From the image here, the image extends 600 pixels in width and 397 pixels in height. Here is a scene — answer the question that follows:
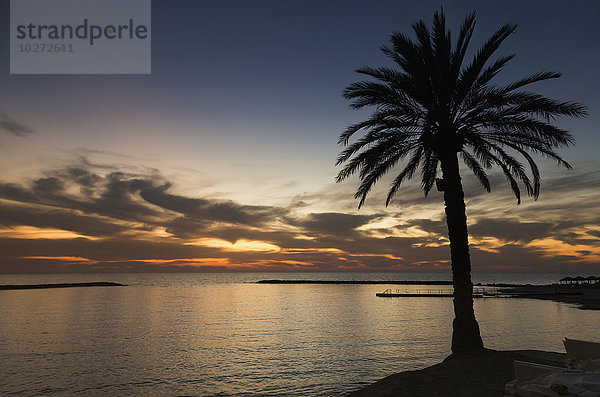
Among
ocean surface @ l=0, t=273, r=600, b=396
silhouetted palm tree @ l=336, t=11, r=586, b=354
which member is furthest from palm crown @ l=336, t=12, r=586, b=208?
ocean surface @ l=0, t=273, r=600, b=396

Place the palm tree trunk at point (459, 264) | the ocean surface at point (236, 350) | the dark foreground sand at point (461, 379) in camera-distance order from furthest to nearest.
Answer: the ocean surface at point (236, 350) → the palm tree trunk at point (459, 264) → the dark foreground sand at point (461, 379)

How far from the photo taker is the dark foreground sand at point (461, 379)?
1085cm

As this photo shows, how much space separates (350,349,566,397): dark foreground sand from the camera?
10.9 m

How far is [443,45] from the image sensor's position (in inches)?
637

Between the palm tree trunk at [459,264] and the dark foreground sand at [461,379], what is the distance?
0.92 metres

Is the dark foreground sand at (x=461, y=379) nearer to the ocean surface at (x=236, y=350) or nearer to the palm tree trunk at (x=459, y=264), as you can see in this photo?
the palm tree trunk at (x=459, y=264)

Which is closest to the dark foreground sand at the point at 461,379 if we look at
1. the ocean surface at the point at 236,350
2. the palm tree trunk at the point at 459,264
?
the palm tree trunk at the point at 459,264

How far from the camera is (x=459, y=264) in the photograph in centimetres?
1598

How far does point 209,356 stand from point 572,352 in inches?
832

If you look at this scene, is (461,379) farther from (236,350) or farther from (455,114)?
(236,350)

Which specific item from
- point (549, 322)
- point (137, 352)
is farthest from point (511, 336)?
point (137, 352)

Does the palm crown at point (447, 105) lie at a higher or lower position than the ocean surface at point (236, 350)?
higher

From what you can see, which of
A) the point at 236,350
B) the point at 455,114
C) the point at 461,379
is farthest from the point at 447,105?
the point at 236,350

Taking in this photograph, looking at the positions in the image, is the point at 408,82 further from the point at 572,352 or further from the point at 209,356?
the point at 209,356
